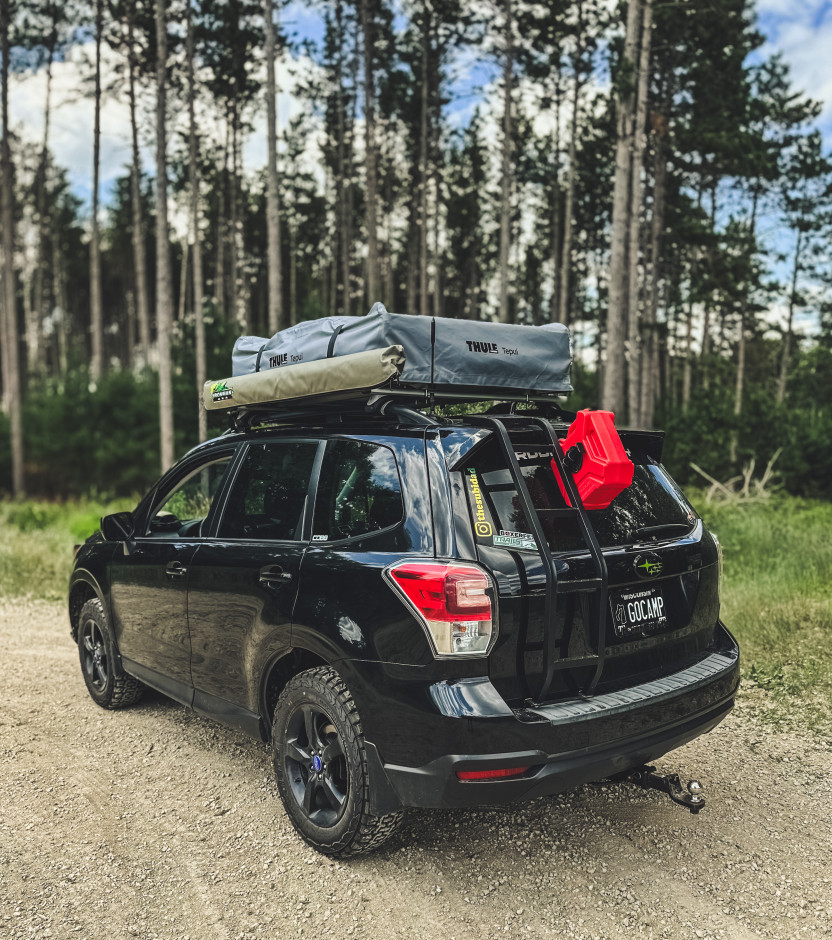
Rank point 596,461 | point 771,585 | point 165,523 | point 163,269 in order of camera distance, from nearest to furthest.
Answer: point 596,461 → point 165,523 → point 771,585 → point 163,269

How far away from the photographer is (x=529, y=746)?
113 inches

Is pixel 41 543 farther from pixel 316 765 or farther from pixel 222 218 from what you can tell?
pixel 222 218

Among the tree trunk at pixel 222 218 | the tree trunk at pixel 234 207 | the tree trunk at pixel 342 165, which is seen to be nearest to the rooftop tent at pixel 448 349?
the tree trunk at pixel 342 165

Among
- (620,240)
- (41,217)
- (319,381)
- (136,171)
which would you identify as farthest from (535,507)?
(41,217)

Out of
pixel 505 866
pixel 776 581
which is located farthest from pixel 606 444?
pixel 776 581

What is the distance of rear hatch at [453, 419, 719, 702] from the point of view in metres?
2.97

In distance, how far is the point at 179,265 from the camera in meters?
46.8

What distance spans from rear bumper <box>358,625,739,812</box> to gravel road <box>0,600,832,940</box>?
51 cm

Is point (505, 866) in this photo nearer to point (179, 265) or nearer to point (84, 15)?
point (84, 15)

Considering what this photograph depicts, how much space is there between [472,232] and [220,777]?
124 ft

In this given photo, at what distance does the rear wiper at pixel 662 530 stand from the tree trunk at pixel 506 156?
20.2 metres

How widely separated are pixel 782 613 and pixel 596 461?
15.7ft

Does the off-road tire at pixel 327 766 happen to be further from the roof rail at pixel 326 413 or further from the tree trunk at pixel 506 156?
the tree trunk at pixel 506 156

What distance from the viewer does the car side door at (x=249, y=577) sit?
366cm
